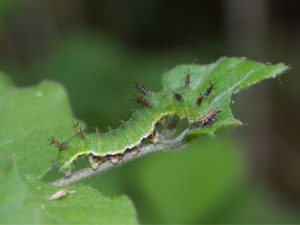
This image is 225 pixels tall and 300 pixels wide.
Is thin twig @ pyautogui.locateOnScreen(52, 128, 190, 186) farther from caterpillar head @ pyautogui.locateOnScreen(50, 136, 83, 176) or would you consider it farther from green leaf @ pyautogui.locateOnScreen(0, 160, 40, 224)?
green leaf @ pyautogui.locateOnScreen(0, 160, 40, 224)

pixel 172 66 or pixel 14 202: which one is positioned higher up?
pixel 14 202

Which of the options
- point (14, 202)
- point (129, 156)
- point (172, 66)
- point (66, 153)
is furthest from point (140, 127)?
point (172, 66)

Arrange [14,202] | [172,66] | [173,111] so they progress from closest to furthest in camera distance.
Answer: [14,202] < [173,111] < [172,66]

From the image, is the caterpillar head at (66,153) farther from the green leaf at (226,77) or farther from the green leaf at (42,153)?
the green leaf at (226,77)

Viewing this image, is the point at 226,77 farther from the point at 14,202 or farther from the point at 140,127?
the point at 14,202

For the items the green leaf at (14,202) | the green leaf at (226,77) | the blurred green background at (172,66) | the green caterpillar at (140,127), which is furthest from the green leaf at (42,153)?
the blurred green background at (172,66)

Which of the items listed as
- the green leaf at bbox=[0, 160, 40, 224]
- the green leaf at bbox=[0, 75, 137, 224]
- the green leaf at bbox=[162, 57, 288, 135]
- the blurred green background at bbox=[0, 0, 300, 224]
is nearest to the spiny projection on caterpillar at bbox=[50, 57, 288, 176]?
the green leaf at bbox=[162, 57, 288, 135]

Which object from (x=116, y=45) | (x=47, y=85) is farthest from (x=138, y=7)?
(x=47, y=85)
